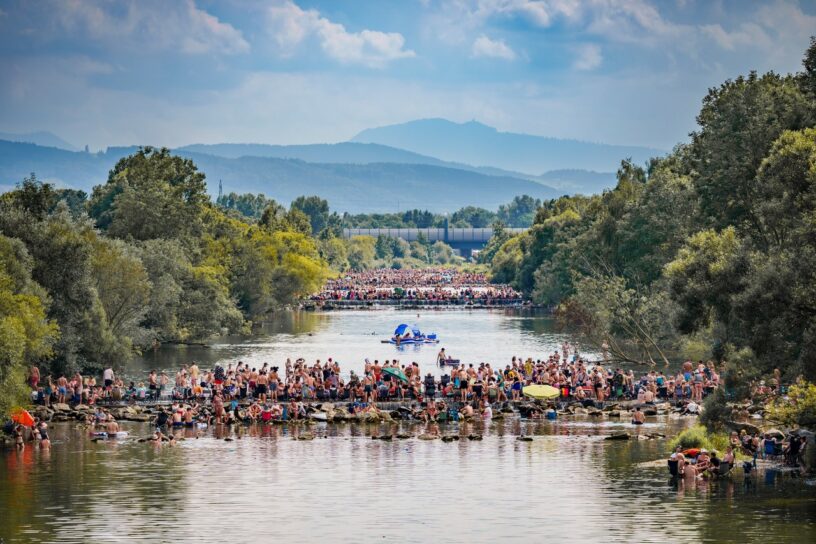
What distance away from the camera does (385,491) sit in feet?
136

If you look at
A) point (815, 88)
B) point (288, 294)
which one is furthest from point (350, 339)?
point (815, 88)

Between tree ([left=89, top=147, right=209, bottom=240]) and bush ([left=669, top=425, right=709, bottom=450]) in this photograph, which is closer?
bush ([left=669, top=425, right=709, bottom=450])

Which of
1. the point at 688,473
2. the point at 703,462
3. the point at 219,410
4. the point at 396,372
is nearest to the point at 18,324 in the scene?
the point at 219,410

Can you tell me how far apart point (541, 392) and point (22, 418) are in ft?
75.7

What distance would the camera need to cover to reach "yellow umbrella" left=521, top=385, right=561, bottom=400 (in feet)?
198

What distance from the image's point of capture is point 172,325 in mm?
91438

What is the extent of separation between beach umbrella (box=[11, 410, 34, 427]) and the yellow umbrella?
72.8 ft

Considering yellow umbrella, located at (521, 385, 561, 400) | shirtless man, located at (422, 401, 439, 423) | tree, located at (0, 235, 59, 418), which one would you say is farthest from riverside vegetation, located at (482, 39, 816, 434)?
tree, located at (0, 235, 59, 418)

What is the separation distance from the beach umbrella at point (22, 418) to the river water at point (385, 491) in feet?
4.11

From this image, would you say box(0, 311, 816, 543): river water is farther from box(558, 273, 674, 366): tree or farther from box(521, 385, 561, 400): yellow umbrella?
box(558, 273, 674, 366): tree

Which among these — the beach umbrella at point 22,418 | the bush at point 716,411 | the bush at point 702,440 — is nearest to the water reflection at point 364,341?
the beach umbrella at point 22,418

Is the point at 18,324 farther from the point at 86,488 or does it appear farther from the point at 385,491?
the point at 385,491

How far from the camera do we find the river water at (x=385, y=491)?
1396 inches

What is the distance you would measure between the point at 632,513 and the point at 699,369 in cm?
2667
